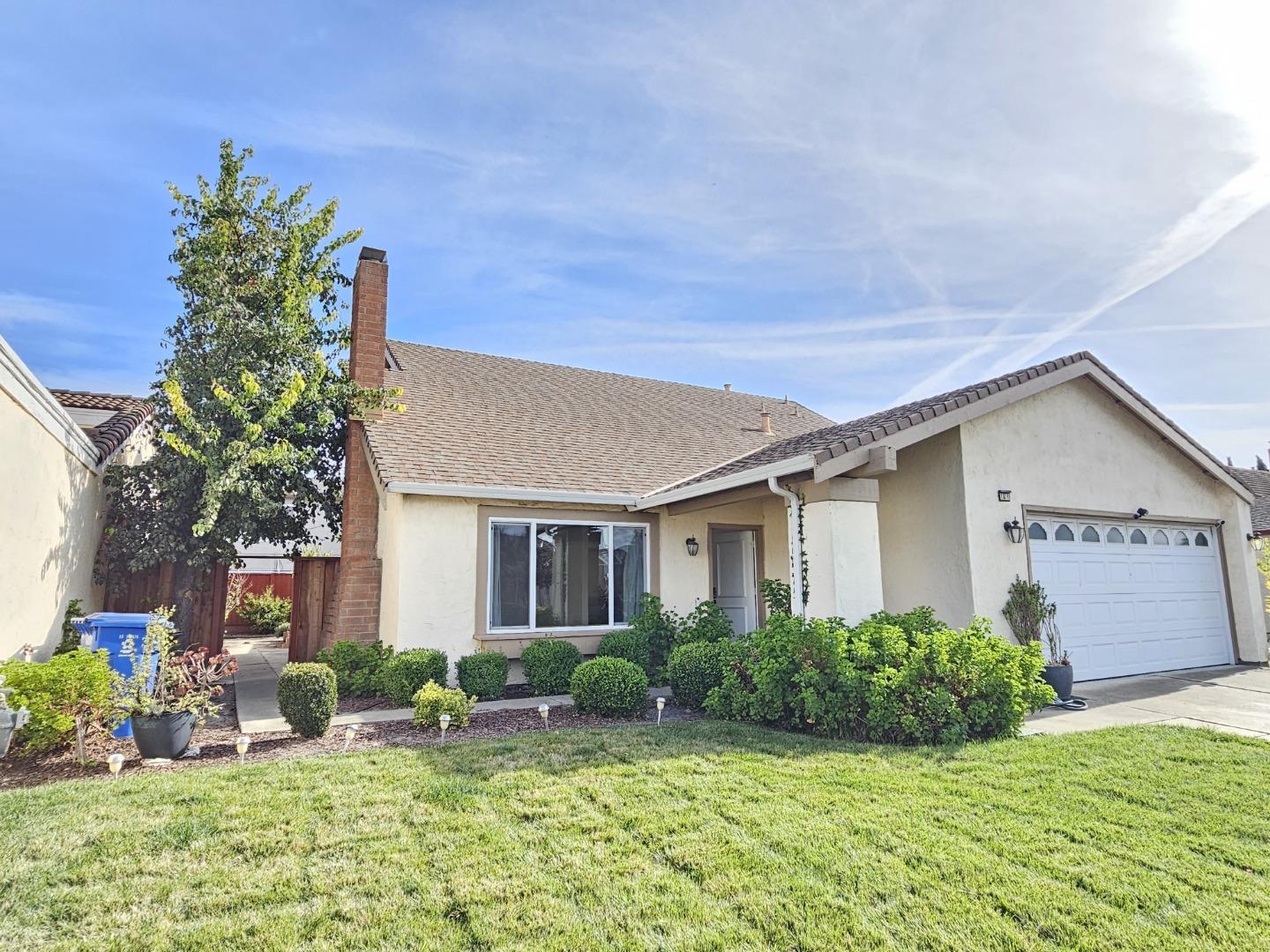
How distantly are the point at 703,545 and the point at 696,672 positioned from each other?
12.3ft

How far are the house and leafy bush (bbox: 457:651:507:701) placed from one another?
68 cm

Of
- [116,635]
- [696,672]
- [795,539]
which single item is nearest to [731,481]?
[795,539]

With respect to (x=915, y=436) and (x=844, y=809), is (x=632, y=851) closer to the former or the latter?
(x=844, y=809)

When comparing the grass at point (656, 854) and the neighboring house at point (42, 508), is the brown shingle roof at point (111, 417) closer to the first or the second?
the neighboring house at point (42, 508)

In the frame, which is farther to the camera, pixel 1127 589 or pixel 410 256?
pixel 410 256

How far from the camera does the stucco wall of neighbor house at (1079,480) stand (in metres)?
9.19

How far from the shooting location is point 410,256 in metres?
12.6

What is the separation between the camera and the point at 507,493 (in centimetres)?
1019

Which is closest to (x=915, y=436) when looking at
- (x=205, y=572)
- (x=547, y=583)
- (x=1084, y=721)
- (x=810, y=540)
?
(x=810, y=540)

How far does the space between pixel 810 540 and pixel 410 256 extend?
29.8 feet

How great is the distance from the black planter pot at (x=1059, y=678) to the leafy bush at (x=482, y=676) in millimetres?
7074

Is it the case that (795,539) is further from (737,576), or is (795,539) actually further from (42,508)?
(42,508)

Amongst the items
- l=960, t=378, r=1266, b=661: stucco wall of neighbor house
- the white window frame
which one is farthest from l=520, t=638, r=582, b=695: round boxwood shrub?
l=960, t=378, r=1266, b=661: stucco wall of neighbor house

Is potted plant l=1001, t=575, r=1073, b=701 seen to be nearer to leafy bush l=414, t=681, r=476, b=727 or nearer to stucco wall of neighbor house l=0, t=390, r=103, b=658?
leafy bush l=414, t=681, r=476, b=727
